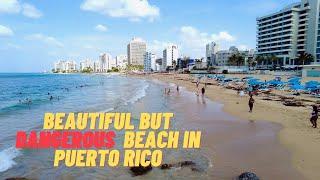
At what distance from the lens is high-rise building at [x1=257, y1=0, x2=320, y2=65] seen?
11419 centimetres

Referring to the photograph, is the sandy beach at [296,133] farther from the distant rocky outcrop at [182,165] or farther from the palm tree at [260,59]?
the palm tree at [260,59]

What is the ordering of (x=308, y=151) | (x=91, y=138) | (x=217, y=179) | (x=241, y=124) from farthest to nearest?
(x=241, y=124), (x=91, y=138), (x=308, y=151), (x=217, y=179)

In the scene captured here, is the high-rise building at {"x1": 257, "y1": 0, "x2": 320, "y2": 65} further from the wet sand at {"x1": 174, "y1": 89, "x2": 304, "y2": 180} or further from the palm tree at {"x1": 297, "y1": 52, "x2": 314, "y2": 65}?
the wet sand at {"x1": 174, "y1": 89, "x2": 304, "y2": 180}

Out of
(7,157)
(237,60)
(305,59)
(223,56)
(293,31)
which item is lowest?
(7,157)

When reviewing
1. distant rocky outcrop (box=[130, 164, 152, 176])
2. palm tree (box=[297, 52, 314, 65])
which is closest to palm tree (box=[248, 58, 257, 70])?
palm tree (box=[297, 52, 314, 65])

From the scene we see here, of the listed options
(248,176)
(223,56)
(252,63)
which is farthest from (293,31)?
(248,176)

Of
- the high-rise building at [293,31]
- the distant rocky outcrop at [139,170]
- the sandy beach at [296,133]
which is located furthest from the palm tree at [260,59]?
the distant rocky outcrop at [139,170]

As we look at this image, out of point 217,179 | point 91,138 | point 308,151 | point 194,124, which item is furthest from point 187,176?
point 194,124

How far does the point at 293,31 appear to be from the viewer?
123 m

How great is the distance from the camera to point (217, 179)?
35.1 feet

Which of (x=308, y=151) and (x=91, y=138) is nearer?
(x=308, y=151)

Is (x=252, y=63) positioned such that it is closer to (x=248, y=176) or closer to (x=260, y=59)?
(x=260, y=59)

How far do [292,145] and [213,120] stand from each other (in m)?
8.18

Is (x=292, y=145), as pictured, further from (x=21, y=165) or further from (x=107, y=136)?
(x=21, y=165)
